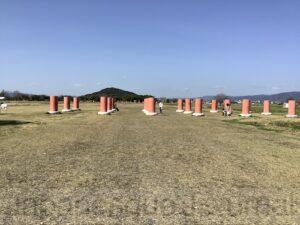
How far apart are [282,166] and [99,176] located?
493 cm

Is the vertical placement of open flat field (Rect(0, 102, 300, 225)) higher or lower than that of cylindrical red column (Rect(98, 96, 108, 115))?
lower

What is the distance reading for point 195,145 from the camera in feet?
58.5

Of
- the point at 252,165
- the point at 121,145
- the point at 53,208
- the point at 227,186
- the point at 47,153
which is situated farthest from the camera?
the point at 121,145

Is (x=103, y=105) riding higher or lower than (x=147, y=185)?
higher

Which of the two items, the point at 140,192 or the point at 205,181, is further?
the point at 205,181

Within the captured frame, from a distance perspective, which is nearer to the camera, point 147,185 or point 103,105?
point 147,185

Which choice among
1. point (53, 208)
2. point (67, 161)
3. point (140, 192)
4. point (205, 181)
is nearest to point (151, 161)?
point (67, 161)

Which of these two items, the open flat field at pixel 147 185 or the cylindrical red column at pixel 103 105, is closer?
the open flat field at pixel 147 185

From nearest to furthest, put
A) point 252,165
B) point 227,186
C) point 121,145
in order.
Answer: point 227,186
point 252,165
point 121,145

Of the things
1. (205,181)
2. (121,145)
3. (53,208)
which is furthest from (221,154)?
(53,208)

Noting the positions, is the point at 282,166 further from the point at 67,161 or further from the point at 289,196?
the point at 67,161

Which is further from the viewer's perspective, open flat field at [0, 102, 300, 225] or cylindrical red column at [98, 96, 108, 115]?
cylindrical red column at [98, 96, 108, 115]

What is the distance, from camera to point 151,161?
1320 centimetres

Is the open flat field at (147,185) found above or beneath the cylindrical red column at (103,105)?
beneath
